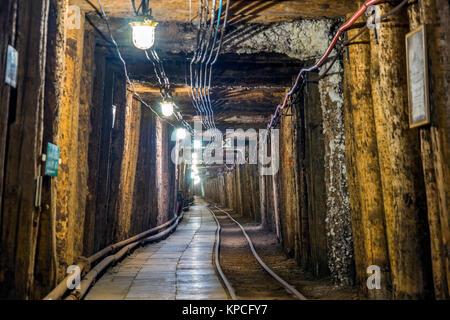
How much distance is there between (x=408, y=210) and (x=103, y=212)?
518 centimetres

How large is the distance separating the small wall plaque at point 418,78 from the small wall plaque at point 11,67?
3351 millimetres

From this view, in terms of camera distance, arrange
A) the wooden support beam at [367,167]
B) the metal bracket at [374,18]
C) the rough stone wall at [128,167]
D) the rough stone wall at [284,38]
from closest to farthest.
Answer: the metal bracket at [374,18], the wooden support beam at [367,167], the rough stone wall at [284,38], the rough stone wall at [128,167]

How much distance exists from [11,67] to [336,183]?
4.70 metres

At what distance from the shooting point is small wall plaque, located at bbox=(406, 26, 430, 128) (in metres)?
3.18

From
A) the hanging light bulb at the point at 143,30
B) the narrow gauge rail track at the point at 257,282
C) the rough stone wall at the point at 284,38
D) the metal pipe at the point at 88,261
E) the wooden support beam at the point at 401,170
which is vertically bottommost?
the narrow gauge rail track at the point at 257,282

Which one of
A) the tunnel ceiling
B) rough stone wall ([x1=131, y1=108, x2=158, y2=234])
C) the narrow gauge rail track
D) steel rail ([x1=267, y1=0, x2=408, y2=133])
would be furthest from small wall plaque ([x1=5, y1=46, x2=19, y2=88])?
rough stone wall ([x1=131, y1=108, x2=158, y2=234])

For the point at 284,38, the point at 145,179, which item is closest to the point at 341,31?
the point at 284,38

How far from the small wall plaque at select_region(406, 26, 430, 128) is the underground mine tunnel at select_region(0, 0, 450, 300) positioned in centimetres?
2

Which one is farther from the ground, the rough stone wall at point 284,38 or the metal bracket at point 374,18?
the rough stone wall at point 284,38

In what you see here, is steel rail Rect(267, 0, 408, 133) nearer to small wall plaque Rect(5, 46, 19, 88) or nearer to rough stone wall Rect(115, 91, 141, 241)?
small wall plaque Rect(5, 46, 19, 88)

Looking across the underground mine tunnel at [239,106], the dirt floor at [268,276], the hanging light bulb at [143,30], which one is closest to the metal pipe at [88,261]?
the underground mine tunnel at [239,106]

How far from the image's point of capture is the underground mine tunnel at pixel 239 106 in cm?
327

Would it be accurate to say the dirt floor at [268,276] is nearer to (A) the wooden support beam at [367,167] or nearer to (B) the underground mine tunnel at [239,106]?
(B) the underground mine tunnel at [239,106]
